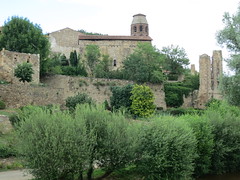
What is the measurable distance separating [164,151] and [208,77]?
1348 inches

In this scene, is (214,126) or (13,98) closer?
(214,126)

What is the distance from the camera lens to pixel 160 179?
645 inches

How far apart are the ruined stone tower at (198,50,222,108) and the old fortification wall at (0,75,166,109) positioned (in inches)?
253

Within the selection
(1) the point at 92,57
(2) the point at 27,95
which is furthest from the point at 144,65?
(2) the point at 27,95

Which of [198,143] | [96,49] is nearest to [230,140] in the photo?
[198,143]

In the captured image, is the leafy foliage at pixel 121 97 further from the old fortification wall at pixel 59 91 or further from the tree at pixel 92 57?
the tree at pixel 92 57

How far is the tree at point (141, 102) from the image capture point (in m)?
36.2

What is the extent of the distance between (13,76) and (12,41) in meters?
7.19

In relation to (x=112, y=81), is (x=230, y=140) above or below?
below

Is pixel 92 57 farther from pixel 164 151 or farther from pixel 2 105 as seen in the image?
pixel 164 151

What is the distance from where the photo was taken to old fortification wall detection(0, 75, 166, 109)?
26.2 m

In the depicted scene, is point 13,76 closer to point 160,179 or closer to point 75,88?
point 75,88

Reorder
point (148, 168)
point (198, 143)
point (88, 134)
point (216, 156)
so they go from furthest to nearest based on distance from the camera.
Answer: point (216, 156) < point (198, 143) < point (148, 168) < point (88, 134)

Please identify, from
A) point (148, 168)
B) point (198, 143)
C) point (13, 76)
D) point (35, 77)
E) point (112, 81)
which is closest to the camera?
point (148, 168)
